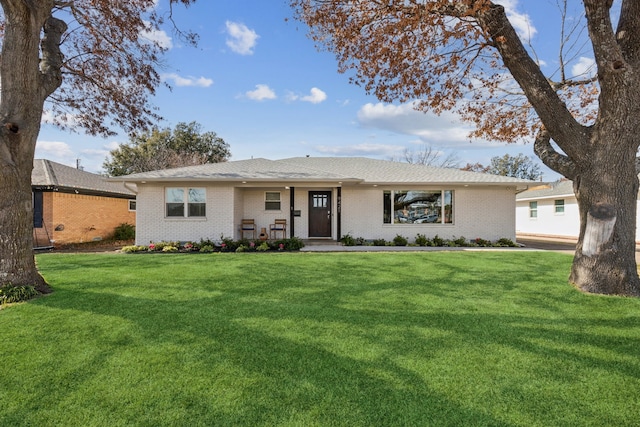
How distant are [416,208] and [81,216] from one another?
14.6 meters

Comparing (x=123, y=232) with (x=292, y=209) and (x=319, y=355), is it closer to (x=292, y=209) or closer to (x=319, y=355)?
(x=292, y=209)

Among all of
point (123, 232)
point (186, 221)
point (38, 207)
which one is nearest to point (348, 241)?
point (186, 221)

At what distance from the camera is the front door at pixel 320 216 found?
14.5 m

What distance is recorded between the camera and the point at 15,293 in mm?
5082

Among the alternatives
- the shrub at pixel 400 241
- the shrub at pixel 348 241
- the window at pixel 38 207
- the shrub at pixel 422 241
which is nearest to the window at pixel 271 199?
the shrub at pixel 348 241

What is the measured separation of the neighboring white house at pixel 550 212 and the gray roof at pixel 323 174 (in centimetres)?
695

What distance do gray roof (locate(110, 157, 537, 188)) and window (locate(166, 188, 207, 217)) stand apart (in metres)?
0.68

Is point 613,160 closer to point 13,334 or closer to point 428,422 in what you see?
point 428,422

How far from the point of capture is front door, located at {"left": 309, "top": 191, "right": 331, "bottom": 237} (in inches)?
570

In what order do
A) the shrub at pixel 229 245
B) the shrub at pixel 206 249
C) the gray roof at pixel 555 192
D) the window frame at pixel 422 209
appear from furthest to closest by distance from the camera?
the gray roof at pixel 555 192, the window frame at pixel 422 209, the shrub at pixel 229 245, the shrub at pixel 206 249

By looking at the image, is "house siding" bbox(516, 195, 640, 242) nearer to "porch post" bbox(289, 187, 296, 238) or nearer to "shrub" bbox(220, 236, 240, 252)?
"porch post" bbox(289, 187, 296, 238)

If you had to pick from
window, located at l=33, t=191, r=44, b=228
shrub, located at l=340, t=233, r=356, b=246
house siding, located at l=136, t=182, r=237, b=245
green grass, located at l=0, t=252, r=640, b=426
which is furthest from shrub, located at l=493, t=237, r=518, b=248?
window, located at l=33, t=191, r=44, b=228

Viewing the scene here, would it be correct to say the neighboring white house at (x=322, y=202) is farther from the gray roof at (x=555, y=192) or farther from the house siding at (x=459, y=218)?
the gray roof at (x=555, y=192)

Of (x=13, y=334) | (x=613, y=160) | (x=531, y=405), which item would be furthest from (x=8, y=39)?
(x=613, y=160)
